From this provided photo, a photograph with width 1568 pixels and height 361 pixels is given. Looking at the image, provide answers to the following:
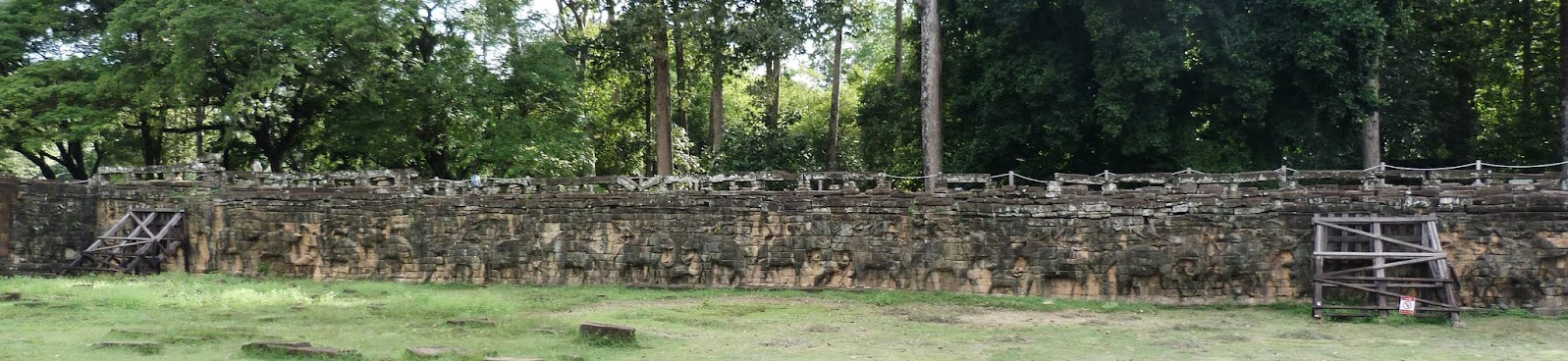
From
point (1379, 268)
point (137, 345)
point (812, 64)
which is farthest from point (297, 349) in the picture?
point (812, 64)

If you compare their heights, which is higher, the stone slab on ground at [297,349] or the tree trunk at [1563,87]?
the tree trunk at [1563,87]

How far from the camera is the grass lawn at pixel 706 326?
12117 millimetres

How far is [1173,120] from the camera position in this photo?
80.0 feet

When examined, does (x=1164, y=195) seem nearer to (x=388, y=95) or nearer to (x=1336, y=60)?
(x=1336, y=60)

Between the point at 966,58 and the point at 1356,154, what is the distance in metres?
9.57

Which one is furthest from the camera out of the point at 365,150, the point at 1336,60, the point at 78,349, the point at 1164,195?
the point at 365,150

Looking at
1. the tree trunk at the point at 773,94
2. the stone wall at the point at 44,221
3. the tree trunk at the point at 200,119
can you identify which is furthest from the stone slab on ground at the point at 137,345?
the tree trunk at the point at 773,94

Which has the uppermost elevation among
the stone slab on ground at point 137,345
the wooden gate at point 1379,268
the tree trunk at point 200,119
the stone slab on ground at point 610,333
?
the tree trunk at point 200,119

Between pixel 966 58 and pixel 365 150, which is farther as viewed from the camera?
pixel 365 150

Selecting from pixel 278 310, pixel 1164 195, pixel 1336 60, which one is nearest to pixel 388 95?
pixel 278 310

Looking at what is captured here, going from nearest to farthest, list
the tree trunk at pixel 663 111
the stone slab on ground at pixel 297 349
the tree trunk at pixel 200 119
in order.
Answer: the stone slab on ground at pixel 297 349 < the tree trunk at pixel 663 111 < the tree trunk at pixel 200 119

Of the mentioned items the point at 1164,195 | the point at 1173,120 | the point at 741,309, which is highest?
the point at 1173,120

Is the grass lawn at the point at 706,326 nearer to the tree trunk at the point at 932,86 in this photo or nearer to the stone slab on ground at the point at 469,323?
the stone slab on ground at the point at 469,323

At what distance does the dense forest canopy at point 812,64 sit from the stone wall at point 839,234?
4.93m
